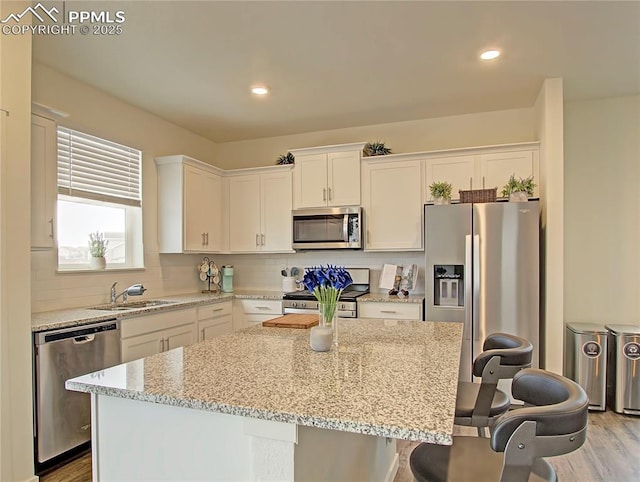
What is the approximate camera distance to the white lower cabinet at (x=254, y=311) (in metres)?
4.19

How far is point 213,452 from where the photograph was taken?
1.21 meters

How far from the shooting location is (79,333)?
2.61 metres

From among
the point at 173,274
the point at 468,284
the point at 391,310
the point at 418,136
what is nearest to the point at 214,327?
the point at 173,274

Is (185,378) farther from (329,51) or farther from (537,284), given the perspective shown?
(537,284)

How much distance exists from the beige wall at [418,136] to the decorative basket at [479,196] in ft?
2.68

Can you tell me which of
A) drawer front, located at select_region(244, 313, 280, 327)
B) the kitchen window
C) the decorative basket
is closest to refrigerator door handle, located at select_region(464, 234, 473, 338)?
the decorative basket

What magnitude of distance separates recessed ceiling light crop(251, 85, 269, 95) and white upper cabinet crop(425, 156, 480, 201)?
1.67 m

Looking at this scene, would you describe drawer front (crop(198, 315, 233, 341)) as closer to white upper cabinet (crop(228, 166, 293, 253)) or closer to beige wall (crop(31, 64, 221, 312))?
beige wall (crop(31, 64, 221, 312))

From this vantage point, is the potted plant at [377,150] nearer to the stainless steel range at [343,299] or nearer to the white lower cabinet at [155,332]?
the stainless steel range at [343,299]

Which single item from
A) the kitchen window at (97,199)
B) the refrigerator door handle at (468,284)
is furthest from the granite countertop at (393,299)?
the kitchen window at (97,199)

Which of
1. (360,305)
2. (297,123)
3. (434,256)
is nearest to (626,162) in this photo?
(434,256)

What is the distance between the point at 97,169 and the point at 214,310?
5.41 ft

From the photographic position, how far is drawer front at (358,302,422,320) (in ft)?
12.1

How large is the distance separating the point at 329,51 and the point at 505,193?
6.40ft
